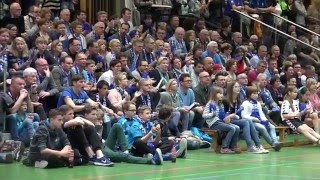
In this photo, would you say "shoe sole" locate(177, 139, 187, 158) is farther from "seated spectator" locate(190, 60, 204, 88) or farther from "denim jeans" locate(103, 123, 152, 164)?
"seated spectator" locate(190, 60, 204, 88)

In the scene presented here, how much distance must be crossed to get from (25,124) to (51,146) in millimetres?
1392

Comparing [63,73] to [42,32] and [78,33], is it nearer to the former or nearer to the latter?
[42,32]

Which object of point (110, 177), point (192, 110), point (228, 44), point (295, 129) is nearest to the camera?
point (110, 177)

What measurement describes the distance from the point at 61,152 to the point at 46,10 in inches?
236

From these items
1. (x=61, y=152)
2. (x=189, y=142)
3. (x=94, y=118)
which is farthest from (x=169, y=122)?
(x=61, y=152)

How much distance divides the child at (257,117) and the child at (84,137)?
14.4 ft

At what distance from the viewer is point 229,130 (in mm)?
17062

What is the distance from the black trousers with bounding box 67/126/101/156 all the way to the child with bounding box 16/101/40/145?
1.14m

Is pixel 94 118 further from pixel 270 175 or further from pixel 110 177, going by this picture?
pixel 270 175

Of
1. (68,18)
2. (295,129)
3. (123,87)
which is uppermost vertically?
(68,18)

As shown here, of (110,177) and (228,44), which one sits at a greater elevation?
(228,44)

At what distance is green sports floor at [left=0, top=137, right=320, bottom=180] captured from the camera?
13.1m

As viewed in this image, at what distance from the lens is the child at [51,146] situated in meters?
13.7

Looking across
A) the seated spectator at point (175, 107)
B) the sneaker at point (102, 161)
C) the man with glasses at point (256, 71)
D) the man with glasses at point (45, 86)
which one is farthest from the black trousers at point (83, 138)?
the man with glasses at point (256, 71)
